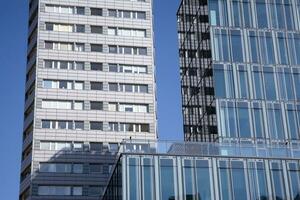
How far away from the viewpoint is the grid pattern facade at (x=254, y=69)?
73000mm

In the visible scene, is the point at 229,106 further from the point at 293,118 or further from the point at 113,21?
the point at 113,21

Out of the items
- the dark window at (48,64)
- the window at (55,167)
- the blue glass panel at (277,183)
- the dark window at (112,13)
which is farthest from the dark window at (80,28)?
the blue glass panel at (277,183)

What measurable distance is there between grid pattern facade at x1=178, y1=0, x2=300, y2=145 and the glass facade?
16091 millimetres

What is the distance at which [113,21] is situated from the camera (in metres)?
88.8

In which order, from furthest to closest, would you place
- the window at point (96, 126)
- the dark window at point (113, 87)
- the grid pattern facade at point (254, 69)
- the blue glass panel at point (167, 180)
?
the dark window at point (113, 87) → the window at point (96, 126) → the grid pattern facade at point (254, 69) → the blue glass panel at point (167, 180)

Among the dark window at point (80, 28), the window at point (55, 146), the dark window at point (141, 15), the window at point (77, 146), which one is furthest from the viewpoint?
the dark window at point (141, 15)

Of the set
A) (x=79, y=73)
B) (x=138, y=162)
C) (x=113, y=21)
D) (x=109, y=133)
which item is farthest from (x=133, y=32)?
(x=138, y=162)

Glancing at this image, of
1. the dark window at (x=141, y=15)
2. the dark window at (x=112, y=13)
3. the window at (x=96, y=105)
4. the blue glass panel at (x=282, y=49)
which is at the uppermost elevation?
the dark window at (x=112, y=13)

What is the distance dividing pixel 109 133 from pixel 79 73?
364 inches

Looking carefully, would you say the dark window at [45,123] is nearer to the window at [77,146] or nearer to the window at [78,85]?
the window at [77,146]

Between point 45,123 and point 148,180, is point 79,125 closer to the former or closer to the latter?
point 45,123

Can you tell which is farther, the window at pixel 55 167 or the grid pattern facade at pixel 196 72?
the window at pixel 55 167

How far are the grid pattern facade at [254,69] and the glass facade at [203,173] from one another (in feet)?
52.8

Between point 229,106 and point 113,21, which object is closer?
point 229,106
